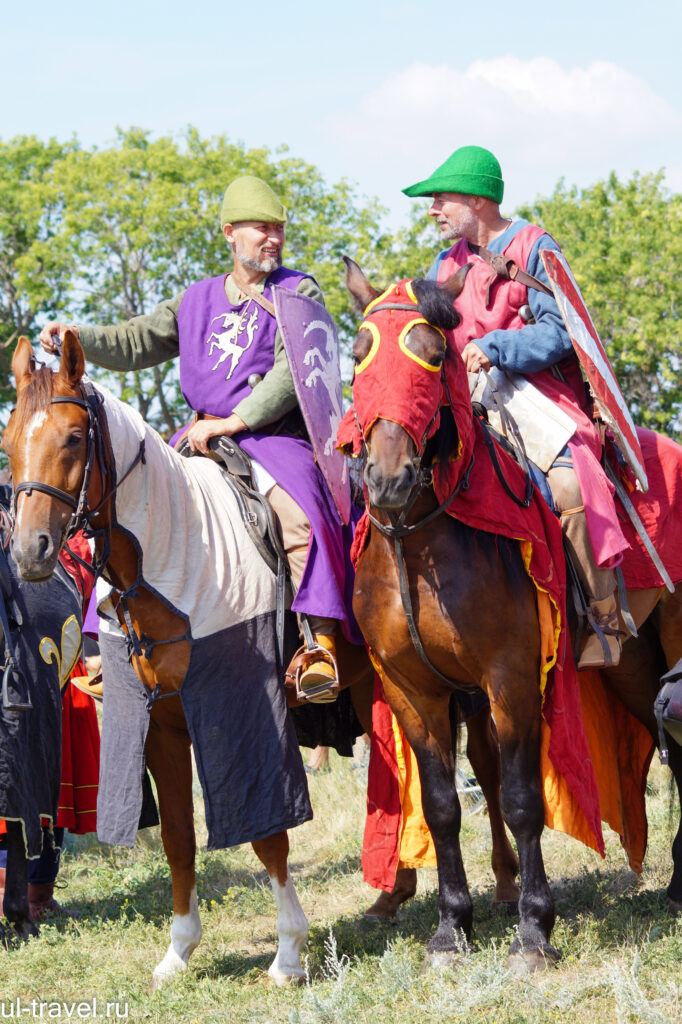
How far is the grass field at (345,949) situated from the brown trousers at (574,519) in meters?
1.58

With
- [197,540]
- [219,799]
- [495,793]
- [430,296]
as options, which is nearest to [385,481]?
[430,296]

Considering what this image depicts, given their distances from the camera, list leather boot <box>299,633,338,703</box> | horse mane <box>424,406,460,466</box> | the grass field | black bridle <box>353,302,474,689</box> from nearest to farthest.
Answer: the grass field, black bridle <box>353,302,474,689</box>, horse mane <box>424,406,460,466</box>, leather boot <box>299,633,338,703</box>

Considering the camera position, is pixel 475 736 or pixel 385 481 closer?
pixel 385 481

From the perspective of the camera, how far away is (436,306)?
4.22m

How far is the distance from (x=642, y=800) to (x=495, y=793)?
2.51ft

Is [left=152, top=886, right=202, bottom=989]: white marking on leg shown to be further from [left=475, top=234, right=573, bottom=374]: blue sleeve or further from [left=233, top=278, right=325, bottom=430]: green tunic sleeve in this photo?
[left=475, top=234, right=573, bottom=374]: blue sleeve

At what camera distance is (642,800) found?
5863 millimetres

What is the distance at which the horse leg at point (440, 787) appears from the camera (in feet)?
15.6

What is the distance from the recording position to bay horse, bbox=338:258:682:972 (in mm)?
4184

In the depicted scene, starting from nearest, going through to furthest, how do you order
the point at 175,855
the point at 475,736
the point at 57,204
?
the point at 175,855, the point at 475,736, the point at 57,204

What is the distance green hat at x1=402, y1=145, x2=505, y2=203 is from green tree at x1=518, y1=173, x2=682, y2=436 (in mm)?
21001

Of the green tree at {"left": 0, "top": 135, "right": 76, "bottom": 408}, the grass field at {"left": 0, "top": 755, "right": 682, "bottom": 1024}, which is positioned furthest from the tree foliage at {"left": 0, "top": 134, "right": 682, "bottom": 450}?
the grass field at {"left": 0, "top": 755, "right": 682, "bottom": 1024}

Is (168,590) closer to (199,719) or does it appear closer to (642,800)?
(199,719)

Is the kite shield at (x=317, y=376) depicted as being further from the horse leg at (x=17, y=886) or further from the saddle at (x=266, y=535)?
the horse leg at (x=17, y=886)
